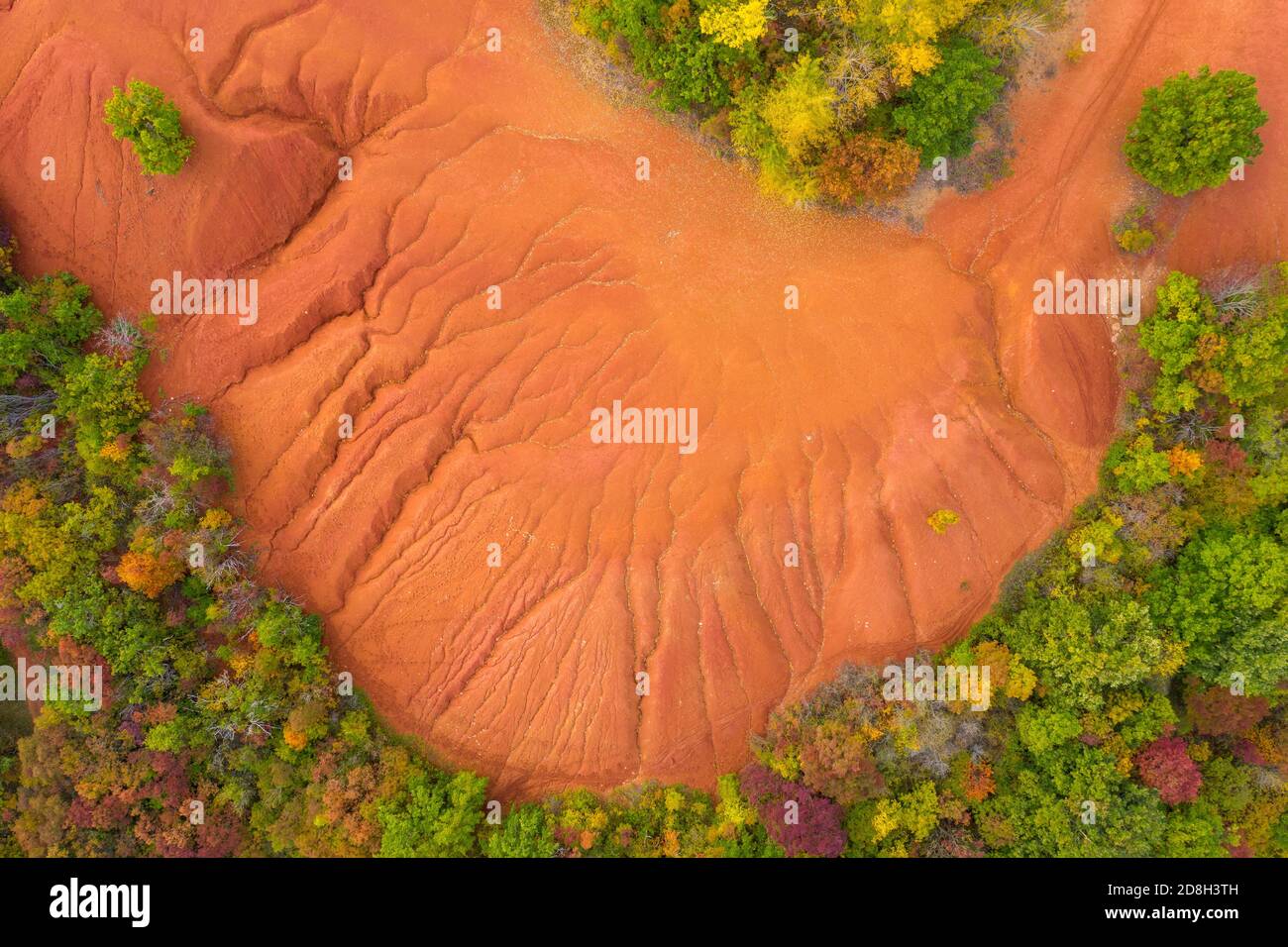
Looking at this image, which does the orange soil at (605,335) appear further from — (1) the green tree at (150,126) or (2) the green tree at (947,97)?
(2) the green tree at (947,97)

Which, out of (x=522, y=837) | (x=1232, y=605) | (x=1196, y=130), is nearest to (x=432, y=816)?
(x=522, y=837)

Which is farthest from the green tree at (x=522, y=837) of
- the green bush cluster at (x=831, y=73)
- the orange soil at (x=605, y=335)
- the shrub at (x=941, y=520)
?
the green bush cluster at (x=831, y=73)

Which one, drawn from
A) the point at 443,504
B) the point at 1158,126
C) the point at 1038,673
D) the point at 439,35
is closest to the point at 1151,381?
the point at 1158,126

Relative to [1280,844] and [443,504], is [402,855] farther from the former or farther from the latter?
[1280,844]

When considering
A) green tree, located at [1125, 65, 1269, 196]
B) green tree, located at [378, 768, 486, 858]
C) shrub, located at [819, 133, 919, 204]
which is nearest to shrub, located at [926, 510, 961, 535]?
shrub, located at [819, 133, 919, 204]

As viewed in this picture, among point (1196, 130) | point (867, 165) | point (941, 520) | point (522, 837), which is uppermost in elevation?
point (1196, 130)

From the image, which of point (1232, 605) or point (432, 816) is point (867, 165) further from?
point (432, 816)
